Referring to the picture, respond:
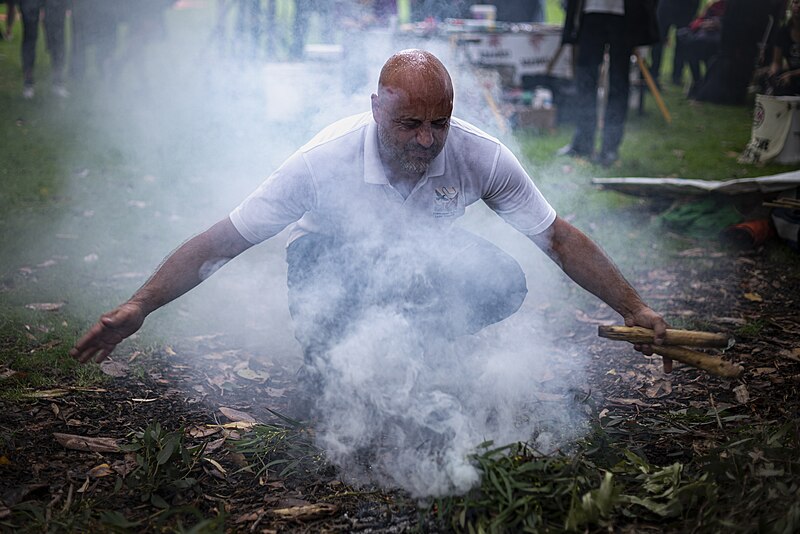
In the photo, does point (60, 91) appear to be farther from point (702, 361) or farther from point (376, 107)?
point (702, 361)

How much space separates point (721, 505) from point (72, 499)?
2215 mm

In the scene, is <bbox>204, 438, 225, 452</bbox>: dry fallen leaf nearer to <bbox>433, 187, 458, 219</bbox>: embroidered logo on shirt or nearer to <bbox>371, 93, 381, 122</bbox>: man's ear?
<bbox>433, 187, 458, 219</bbox>: embroidered logo on shirt

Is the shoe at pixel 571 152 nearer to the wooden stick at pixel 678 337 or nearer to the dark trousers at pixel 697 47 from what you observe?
the dark trousers at pixel 697 47

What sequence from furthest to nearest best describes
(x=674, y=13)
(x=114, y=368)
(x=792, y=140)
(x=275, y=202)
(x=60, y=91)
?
(x=674, y=13)
(x=60, y=91)
(x=792, y=140)
(x=114, y=368)
(x=275, y=202)

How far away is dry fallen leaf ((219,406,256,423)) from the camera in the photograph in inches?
128

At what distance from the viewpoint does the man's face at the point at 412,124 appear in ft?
9.18

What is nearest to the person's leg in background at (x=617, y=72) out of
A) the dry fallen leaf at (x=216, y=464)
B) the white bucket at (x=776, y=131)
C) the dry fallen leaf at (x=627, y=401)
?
the white bucket at (x=776, y=131)

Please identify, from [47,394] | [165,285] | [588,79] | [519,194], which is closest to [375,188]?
[519,194]

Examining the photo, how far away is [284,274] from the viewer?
16.6ft

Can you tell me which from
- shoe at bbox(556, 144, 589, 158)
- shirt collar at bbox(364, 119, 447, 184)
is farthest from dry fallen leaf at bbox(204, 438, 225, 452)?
shoe at bbox(556, 144, 589, 158)

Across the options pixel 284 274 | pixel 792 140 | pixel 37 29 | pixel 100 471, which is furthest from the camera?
pixel 37 29

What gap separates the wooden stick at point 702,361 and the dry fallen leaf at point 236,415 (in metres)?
1.75

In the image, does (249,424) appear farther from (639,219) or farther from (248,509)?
(639,219)

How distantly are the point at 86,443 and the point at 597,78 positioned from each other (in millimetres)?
6614
